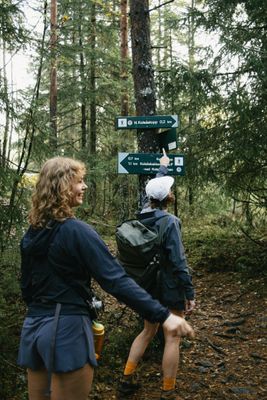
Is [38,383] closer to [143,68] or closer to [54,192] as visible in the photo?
[54,192]

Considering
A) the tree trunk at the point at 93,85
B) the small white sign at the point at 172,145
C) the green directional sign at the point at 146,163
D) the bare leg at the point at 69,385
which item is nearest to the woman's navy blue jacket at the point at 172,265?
the green directional sign at the point at 146,163

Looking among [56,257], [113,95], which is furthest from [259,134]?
[113,95]

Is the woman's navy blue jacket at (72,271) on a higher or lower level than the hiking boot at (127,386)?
higher

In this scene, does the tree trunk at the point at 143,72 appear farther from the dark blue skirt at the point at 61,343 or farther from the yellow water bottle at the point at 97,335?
the dark blue skirt at the point at 61,343

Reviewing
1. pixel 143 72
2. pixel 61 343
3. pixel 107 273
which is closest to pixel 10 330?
pixel 61 343

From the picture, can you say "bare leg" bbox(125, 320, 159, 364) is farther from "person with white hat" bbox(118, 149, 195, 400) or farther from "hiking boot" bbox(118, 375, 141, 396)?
"hiking boot" bbox(118, 375, 141, 396)

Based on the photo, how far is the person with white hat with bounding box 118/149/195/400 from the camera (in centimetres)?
418

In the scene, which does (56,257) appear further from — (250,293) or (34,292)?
(250,293)

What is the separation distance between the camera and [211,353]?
574 cm

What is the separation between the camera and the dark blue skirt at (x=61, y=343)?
7.58ft

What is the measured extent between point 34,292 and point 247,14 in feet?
25.3

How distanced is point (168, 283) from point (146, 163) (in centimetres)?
186

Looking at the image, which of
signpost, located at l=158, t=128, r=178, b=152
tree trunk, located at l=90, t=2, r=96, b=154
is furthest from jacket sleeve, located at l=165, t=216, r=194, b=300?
tree trunk, located at l=90, t=2, r=96, b=154

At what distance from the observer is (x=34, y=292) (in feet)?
8.23
